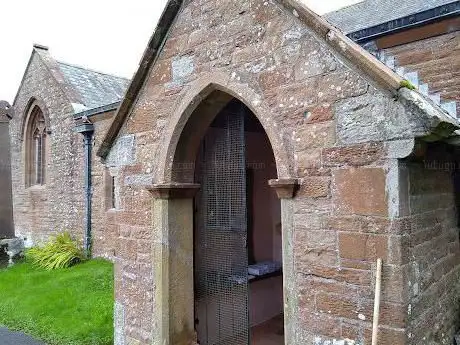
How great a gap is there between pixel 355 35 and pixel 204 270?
3.32 meters

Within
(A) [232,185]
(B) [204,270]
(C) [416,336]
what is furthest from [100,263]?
(C) [416,336]

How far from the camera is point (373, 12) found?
26.6ft

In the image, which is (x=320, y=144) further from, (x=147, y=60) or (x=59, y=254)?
(x=59, y=254)

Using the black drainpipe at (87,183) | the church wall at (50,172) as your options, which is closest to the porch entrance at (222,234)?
the black drainpipe at (87,183)

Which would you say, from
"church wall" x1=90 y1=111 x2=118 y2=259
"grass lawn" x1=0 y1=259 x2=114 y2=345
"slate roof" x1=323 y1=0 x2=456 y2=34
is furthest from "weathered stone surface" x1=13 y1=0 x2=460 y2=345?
"church wall" x1=90 y1=111 x2=118 y2=259

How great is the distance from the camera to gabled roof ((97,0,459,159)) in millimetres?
2418

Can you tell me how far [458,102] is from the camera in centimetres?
436

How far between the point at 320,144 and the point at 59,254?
9.63 m

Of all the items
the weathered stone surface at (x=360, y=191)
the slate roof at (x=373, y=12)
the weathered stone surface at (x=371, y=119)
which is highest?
the slate roof at (x=373, y=12)

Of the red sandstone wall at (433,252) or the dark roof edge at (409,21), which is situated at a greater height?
the dark roof edge at (409,21)

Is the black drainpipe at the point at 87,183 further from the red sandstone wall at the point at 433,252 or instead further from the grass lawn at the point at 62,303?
the red sandstone wall at the point at 433,252

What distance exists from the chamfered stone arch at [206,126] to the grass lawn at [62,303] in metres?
2.95

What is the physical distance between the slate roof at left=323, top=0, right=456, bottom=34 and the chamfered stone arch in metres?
3.81

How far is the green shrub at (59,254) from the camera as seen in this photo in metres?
10.3
